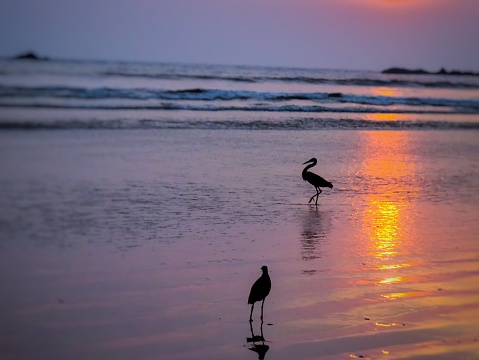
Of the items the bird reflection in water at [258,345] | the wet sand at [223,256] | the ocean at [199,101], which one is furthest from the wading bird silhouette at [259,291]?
the ocean at [199,101]

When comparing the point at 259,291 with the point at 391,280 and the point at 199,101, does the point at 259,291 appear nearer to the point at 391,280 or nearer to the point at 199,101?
the point at 391,280

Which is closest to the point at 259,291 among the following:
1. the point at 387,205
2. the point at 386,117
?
the point at 387,205

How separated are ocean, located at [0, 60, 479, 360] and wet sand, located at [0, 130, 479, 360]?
24 millimetres

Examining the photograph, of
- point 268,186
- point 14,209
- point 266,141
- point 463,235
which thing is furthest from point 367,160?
point 14,209

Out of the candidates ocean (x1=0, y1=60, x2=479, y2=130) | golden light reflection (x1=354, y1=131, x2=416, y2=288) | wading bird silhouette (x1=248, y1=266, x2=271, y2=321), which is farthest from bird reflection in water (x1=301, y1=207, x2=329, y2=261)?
ocean (x1=0, y1=60, x2=479, y2=130)

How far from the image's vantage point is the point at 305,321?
5598 mm

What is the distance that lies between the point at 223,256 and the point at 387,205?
157 inches

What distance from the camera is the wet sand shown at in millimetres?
5238

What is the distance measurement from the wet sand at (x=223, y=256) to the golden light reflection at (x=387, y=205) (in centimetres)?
4

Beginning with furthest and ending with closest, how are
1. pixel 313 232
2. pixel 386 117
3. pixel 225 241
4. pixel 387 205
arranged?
pixel 386 117, pixel 387 205, pixel 313 232, pixel 225 241

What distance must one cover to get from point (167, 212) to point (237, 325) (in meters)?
3.85

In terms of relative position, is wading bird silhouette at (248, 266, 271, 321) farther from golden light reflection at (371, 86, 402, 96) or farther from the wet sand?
golden light reflection at (371, 86, 402, 96)

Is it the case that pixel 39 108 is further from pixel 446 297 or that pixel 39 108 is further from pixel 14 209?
pixel 446 297

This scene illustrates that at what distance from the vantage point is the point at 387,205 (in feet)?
34.4
